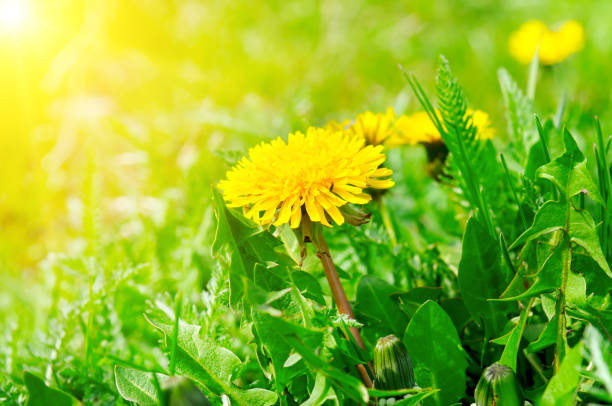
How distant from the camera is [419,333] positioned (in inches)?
30.0

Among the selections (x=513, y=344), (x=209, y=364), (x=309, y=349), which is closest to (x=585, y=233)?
(x=513, y=344)

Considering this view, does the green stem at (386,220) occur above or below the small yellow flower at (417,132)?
below

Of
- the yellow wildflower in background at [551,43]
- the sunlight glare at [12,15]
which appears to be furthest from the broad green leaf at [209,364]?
the sunlight glare at [12,15]

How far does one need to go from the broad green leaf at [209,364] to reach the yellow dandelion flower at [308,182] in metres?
0.20

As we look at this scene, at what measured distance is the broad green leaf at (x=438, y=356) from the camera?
758 mm

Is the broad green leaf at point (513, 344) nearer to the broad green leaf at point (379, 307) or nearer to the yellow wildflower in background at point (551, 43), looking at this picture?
the broad green leaf at point (379, 307)

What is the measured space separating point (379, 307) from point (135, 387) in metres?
0.37

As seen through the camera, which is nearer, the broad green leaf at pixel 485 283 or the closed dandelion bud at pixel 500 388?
the closed dandelion bud at pixel 500 388

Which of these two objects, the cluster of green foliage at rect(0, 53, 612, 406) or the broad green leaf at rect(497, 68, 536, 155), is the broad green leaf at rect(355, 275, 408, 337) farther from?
the broad green leaf at rect(497, 68, 536, 155)

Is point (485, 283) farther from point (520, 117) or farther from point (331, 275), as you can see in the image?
point (520, 117)

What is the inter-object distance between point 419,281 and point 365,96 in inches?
55.0

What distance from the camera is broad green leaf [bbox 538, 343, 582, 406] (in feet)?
1.96

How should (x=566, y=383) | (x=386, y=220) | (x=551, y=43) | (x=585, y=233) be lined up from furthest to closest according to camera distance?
(x=551, y=43), (x=386, y=220), (x=585, y=233), (x=566, y=383)

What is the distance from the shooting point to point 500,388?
2.10 ft
